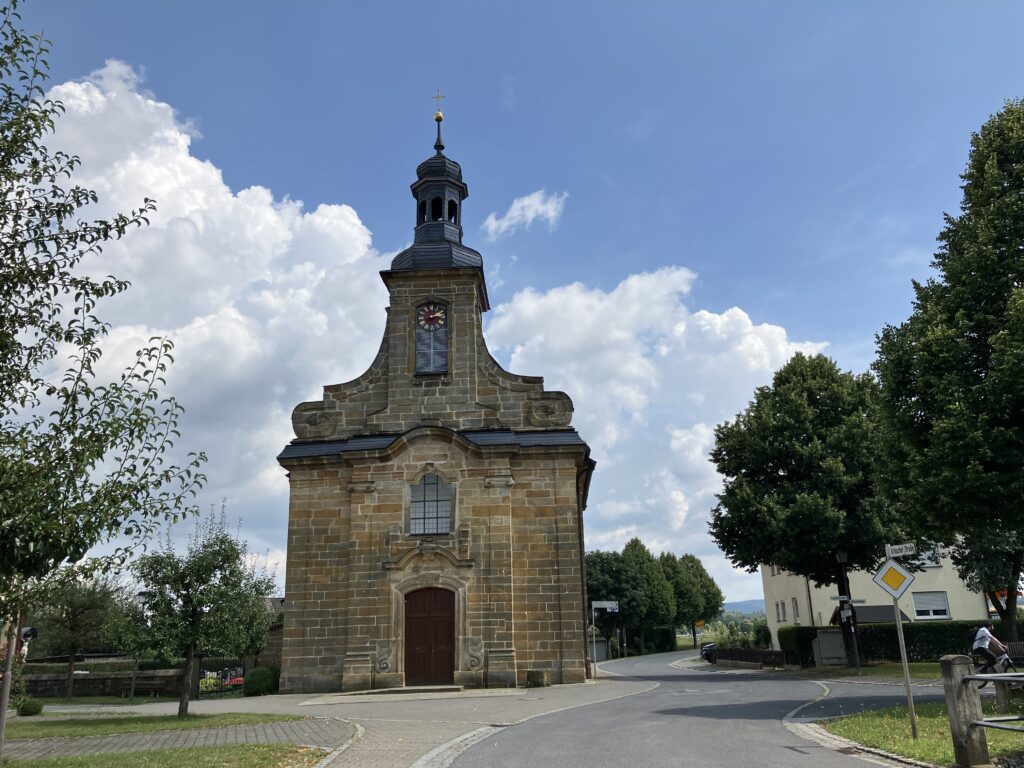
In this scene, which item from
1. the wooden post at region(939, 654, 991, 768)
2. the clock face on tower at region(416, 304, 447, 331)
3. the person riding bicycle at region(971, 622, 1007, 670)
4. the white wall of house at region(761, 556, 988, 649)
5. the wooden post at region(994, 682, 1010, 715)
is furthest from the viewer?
the white wall of house at region(761, 556, 988, 649)

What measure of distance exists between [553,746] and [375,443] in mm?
16231

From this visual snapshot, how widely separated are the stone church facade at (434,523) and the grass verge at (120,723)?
7042 mm

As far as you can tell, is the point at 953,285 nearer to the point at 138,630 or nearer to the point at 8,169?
the point at 8,169

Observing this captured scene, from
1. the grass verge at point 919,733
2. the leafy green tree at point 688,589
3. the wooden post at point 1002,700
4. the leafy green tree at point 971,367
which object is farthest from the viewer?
the leafy green tree at point 688,589

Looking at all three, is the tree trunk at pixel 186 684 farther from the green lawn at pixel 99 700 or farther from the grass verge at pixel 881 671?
the grass verge at pixel 881 671

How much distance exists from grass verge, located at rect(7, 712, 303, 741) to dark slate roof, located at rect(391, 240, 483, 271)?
657 inches

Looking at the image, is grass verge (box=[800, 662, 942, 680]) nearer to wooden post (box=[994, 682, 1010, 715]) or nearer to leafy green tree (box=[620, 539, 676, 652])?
wooden post (box=[994, 682, 1010, 715])

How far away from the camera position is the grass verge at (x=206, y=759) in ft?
35.2

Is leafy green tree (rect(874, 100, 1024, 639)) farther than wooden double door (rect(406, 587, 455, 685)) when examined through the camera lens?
No

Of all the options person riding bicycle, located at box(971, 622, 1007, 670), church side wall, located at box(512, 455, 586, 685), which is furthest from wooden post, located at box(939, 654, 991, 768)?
church side wall, located at box(512, 455, 586, 685)

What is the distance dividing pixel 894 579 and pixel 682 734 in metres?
4.15

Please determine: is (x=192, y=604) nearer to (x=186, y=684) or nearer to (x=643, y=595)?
(x=186, y=684)

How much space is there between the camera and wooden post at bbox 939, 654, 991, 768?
9203 mm

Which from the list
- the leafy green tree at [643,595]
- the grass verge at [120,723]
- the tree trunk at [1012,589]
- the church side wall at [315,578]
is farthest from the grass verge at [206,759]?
the leafy green tree at [643,595]
